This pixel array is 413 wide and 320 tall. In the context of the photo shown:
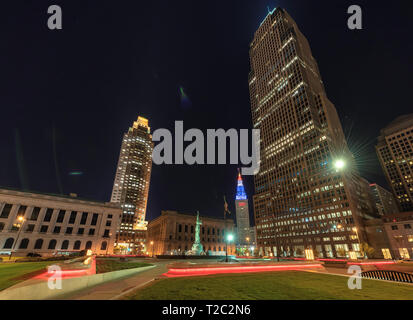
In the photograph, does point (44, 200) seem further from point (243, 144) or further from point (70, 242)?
point (243, 144)

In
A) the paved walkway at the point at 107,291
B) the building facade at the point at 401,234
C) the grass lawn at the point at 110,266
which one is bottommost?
the paved walkway at the point at 107,291

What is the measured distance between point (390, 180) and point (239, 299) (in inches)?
6378

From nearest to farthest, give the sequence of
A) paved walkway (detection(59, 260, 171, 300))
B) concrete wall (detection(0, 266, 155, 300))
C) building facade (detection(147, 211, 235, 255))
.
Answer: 1. concrete wall (detection(0, 266, 155, 300))
2. paved walkway (detection(59, 260, 171, 300))
3. building facade (detection(147, 211, 235, 255))

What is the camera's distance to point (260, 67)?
14600 cm

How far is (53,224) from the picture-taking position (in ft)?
209

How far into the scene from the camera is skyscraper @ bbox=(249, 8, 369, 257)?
82.5 m

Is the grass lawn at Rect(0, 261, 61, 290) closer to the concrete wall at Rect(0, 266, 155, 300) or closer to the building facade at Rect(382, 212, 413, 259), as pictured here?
the concrete wall at Rect(0, 266, 155, 300)

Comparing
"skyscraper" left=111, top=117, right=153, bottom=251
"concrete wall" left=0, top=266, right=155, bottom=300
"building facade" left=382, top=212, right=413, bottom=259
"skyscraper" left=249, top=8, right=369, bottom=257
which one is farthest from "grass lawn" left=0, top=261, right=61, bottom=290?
"skyscraper" left=111, top=117, right=153, bottom=251

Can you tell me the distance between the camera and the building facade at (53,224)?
5756cm

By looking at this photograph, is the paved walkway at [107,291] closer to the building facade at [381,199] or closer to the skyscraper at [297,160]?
the skyscraper at [297,160]

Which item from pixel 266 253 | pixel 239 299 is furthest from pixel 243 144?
pixel 239 299

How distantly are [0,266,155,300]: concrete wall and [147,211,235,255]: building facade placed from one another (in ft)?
241

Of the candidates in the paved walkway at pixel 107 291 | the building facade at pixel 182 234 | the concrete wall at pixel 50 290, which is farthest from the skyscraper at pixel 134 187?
the paved walkway at pixel 107 291

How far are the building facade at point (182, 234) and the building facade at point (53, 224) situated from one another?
2363 cm
